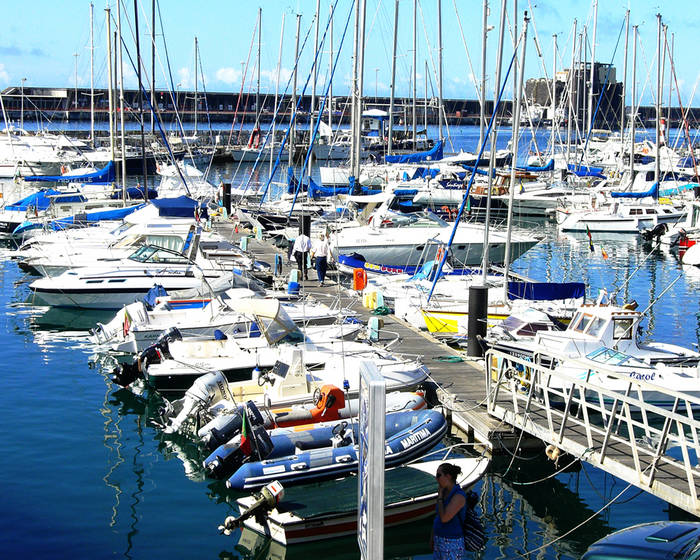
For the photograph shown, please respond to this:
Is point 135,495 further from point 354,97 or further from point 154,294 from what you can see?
point 354,97

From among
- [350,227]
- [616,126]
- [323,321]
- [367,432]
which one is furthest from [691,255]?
[616,126]

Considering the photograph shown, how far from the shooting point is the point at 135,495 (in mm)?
12883

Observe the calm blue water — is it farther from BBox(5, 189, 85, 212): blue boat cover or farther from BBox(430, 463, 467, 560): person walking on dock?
BBox(5, 189, 85, 212): blue boat cover

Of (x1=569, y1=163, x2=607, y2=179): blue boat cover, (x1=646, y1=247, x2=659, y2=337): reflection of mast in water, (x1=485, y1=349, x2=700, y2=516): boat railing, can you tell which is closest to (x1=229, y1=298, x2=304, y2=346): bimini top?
(x1=485, y1=349, x2=700, y2=516): boat railing

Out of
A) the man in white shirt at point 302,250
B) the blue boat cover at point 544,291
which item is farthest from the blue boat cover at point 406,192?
the blue boat cover at point 544,291

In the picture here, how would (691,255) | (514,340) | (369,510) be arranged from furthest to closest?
(691,255) → (514,340) → (369,510)

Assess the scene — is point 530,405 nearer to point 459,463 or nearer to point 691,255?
point 459,463

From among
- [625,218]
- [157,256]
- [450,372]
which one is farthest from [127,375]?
[625,218]

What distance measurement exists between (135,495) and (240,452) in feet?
5.50

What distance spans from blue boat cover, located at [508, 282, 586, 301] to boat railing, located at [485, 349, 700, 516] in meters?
5.26

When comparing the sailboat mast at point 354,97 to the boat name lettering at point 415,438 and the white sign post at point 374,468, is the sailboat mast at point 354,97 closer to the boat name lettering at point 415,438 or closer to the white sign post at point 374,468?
the boat name lettering at point 415,438

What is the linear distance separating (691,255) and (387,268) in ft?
51.6

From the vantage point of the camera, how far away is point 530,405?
13.9m

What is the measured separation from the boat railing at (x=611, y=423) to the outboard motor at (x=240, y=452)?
11.7ft
